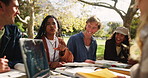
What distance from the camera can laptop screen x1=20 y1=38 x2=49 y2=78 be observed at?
3.37 ft

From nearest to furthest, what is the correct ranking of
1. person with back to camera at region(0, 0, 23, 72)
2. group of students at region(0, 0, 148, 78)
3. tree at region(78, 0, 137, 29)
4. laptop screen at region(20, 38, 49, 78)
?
laptop screen at region(20, 38, 49, 78), group of students at region(0, 0, 148, 78), person with back to camera at region(0, 0, 23, 72), tree at region(78, 0, 137, 29)

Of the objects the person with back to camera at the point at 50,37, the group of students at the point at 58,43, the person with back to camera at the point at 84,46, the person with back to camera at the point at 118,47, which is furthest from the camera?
the person with back to camera at the point at 84,46

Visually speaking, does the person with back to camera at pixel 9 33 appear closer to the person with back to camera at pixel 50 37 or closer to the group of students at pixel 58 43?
the group of students at pixel 58 43

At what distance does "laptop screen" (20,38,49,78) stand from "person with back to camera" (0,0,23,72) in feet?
2.01

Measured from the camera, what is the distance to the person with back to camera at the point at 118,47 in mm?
3053

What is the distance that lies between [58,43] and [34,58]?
1.63m

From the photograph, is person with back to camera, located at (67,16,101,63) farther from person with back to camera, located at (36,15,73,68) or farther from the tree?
the tree

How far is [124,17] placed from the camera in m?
7.15

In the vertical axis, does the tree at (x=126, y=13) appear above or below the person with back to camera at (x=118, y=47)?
above

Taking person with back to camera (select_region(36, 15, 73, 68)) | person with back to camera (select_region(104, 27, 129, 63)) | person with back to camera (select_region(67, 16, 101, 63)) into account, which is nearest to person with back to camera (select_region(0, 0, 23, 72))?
person with back to camera (select_region(36, 15, 73, 68))

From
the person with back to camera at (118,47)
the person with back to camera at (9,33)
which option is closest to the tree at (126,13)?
the person with back to camera at (118,47)

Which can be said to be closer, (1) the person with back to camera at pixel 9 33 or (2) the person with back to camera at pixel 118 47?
(1) the person with back to camera at pixel 9 33

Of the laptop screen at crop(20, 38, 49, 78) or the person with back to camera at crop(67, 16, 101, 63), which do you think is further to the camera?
the person with back to camera at crop(67, 16, 101, 63)

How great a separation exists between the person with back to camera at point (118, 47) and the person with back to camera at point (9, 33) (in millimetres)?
1663
